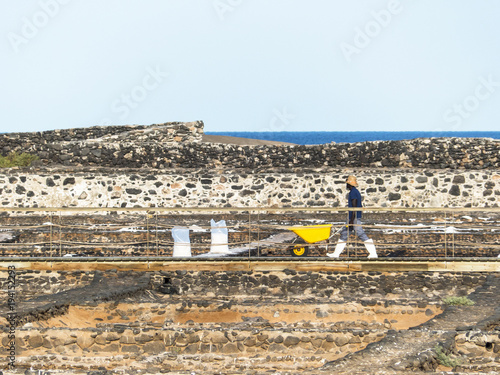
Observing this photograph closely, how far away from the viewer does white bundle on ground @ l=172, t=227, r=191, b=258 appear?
13619mm

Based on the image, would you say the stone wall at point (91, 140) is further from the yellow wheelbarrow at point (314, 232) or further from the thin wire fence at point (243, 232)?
the yellow wheelbarrow at point (314, 232)

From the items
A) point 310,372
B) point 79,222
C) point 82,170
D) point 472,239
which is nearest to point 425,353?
point 310,372

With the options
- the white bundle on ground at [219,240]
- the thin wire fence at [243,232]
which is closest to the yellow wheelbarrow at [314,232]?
the thin wire fence at [243,232]

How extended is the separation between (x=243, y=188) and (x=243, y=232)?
6.38 feet

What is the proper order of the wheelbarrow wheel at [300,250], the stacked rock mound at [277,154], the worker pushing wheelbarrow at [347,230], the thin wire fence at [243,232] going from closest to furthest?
the worker pushing wheelbarrow at [347,230], the wheelbarrow wheel at [300,250], the thin wire fence at [243,232], the stacked rock mound at [277,154]

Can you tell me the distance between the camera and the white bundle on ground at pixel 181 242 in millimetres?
13619

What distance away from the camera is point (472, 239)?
15156 mm

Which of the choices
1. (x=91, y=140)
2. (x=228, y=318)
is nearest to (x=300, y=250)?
(x=228, y=318)

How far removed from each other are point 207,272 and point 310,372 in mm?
4746

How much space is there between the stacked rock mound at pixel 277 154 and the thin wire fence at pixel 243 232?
59.6 inches

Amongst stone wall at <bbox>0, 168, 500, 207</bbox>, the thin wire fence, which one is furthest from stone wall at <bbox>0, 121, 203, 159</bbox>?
the thin wire fence

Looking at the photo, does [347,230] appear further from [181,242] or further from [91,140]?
[91,140]

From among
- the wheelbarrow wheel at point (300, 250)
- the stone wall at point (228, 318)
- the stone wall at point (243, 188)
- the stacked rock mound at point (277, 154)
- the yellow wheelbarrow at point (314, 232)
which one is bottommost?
the stone wall at point (228, 318)

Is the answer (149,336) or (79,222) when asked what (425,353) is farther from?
(79,222)
